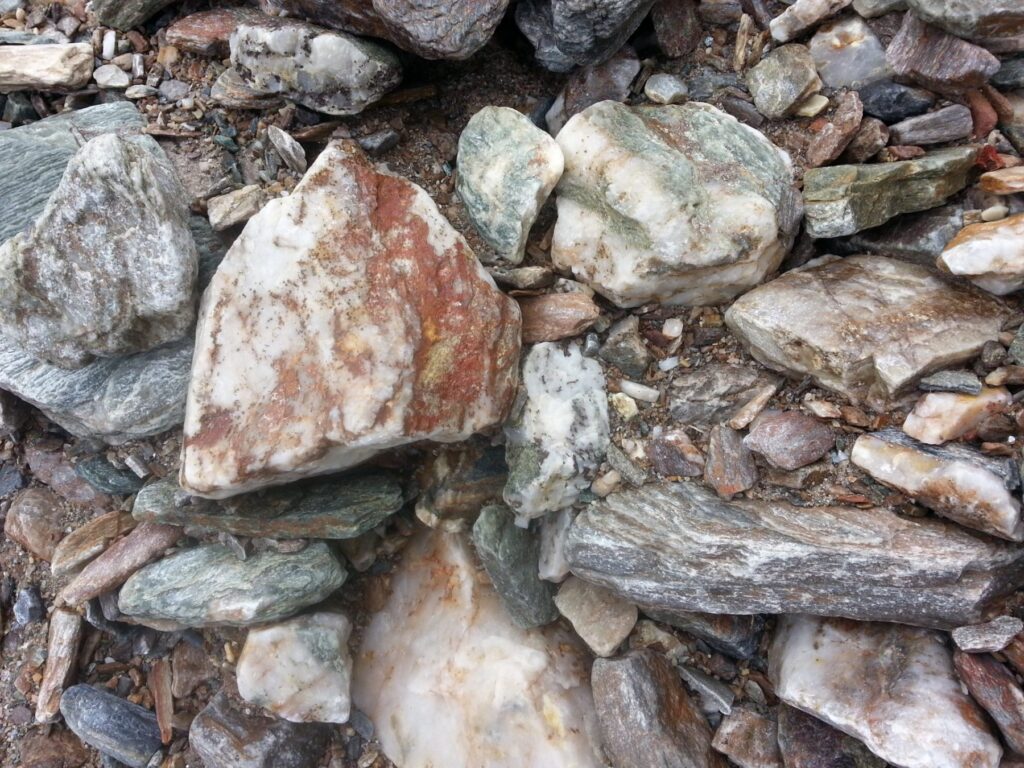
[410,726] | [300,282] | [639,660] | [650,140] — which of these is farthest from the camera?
[410,726]

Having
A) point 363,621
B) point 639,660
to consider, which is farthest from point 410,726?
point 639,660

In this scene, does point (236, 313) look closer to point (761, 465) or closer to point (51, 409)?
point (51, 409)

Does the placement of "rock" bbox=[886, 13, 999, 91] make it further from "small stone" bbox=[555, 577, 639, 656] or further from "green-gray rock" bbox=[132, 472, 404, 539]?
"green-gray rock" bbox=[132, 472, 404, 539]

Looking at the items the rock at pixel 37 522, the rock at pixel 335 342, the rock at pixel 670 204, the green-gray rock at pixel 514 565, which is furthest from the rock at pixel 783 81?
the rock at pixel 37 522

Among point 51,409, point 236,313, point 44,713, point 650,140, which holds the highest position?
point 650,140

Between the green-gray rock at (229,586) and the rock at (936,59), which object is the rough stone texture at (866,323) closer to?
the rock at (936,59)

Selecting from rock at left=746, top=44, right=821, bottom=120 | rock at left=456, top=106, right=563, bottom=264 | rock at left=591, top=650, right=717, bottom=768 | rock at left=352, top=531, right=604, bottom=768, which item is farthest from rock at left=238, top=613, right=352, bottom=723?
rock at left=746, top=44, right=821, bottom=120
